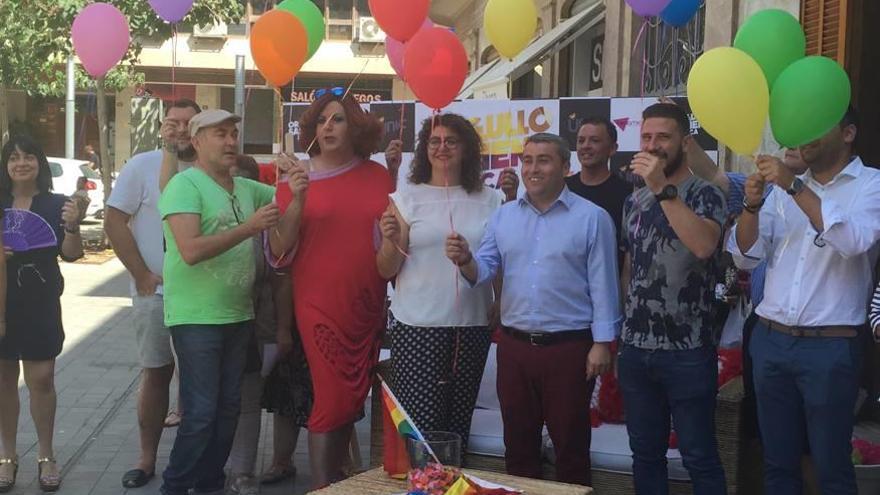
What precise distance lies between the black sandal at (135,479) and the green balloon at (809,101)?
3.86 m

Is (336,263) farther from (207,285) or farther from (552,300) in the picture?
(552,300)

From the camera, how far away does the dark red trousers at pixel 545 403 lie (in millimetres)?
4465

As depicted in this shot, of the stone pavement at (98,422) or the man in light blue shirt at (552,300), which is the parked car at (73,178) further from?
the man in light blue shirt at (552,300)

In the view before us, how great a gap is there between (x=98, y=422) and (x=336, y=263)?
128 inches

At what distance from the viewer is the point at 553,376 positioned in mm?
4461

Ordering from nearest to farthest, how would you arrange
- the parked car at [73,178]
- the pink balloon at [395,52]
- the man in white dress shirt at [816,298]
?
the man in white dress shirt at [816,298] → the pink balloon at [395,52] → the parked car at [73,178]

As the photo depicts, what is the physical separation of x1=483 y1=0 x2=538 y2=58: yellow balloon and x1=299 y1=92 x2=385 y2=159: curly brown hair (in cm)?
157

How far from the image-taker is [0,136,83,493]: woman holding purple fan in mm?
5484

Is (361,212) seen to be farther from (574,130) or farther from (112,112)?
(112,112)

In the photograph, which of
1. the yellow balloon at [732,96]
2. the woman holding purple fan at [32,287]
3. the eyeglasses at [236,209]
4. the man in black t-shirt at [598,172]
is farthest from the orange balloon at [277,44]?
the yellow balloon at [732,96]

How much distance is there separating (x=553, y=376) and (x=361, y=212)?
1.20m

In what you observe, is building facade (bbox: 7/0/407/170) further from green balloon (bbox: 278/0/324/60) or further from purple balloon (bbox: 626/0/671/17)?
purple balloon (bbox: 626/0/671/17)

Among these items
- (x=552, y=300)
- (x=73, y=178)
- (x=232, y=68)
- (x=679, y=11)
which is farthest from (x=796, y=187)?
(x=232, y=68)

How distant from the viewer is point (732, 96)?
3.88 metres
